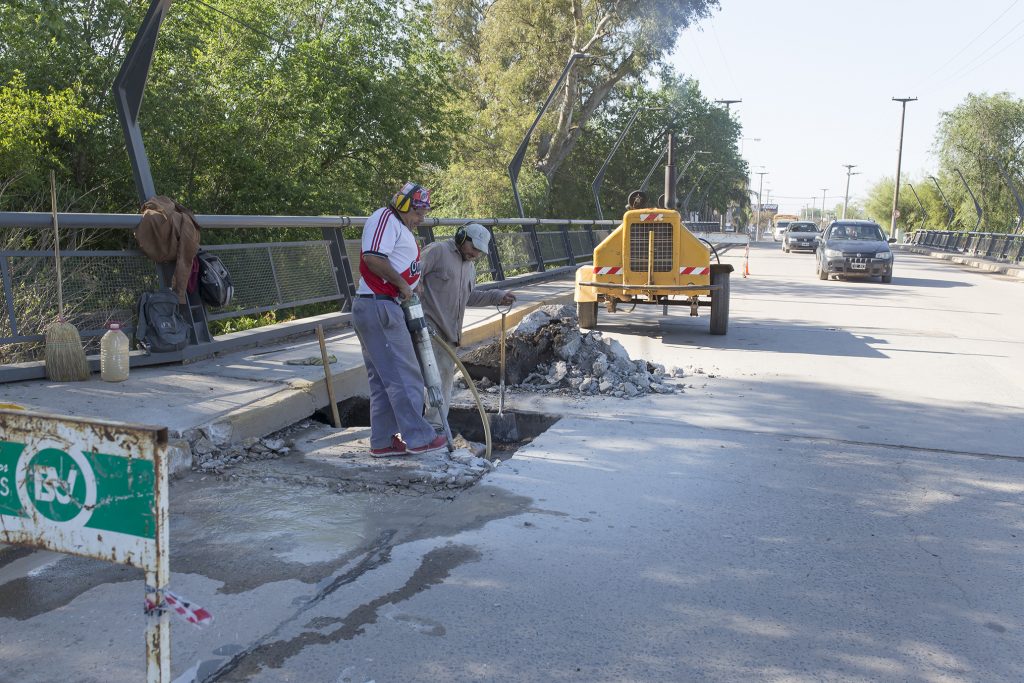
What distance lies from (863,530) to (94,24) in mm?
21550

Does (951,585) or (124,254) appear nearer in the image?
(951,585)

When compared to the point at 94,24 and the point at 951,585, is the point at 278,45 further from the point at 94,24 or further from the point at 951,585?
the point at 951,585

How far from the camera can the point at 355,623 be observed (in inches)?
133

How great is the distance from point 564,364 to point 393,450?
3.11 meters

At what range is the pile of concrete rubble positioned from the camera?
826 cm

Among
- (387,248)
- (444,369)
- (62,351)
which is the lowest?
(444,369)

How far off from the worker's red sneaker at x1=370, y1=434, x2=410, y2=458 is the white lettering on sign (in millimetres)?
3395

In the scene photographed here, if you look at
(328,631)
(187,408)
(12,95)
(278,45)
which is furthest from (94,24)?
(328,631)

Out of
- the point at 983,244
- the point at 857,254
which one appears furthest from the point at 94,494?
the point at 983,244

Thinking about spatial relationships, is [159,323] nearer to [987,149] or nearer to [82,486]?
[82,486]

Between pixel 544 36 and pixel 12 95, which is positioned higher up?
pixel 544 36

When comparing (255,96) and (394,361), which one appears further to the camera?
(255,96)

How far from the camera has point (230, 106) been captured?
2358 centimetres

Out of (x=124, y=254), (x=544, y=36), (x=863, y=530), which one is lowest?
(x=863, y=530)
